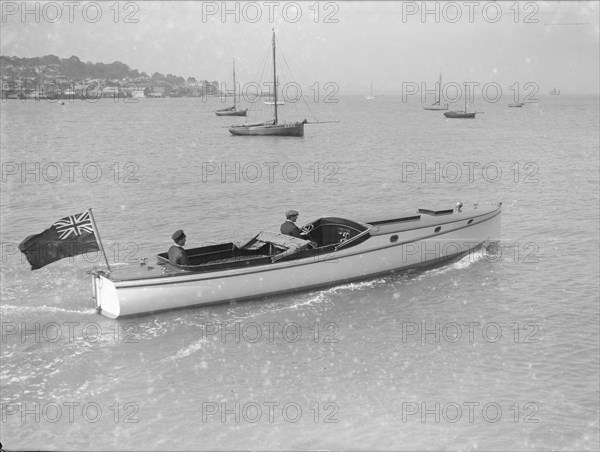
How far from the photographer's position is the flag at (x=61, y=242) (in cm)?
1692

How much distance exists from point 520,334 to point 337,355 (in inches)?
202

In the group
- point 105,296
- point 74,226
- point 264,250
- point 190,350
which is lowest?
point 190,350

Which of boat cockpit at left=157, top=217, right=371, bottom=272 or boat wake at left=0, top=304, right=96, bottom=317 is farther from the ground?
boat cockpit at left=157, top=217, right=371, bottom=272

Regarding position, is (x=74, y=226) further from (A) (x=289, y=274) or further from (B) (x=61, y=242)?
(A) (x=289, y=274)

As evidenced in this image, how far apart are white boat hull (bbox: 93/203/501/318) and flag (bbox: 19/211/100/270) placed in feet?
3.60

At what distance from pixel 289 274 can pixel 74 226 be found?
19.9 feet

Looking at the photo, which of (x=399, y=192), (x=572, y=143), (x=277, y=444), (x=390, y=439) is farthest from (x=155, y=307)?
(x=572, y=143)

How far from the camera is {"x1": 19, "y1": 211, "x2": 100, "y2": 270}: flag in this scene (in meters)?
16.9

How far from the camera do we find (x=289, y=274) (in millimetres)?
19656

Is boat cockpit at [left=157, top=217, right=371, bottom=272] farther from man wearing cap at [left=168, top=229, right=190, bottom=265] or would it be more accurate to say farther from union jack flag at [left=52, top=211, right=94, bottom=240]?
union jack flag at [left=52, top=211, right=94, bottom=240]

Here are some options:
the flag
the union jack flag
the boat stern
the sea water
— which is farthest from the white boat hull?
the union jack flag

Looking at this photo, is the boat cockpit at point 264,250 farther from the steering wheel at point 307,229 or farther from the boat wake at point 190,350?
the boat wake at point 190,350

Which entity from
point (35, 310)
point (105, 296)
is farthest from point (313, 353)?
point (35, 310)

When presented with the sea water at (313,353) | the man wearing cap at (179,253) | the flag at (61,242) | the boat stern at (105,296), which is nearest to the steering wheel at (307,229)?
the sea water at (313,353)
